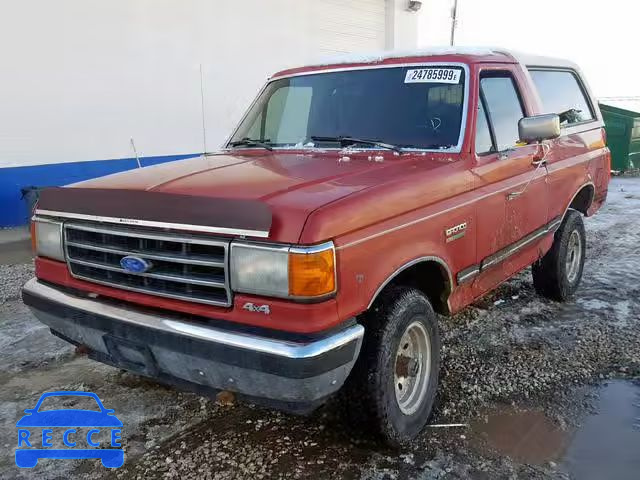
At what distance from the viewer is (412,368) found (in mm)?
3012

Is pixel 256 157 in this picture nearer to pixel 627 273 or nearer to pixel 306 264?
pixel 306 264

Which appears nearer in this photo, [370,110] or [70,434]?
[70,434]

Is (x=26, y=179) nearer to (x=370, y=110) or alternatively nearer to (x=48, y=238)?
(x=48, y=238)

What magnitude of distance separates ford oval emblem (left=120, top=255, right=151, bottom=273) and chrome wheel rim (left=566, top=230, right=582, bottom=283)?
151 inches

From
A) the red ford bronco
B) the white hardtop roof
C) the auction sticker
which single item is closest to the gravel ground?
the red ford bronco

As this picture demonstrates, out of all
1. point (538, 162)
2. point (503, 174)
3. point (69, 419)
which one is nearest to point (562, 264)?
point (538, 162)

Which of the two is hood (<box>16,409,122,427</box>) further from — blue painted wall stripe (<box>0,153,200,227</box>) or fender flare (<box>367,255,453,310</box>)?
blue painted wall stripe (<box>0,153,200,227</box>)

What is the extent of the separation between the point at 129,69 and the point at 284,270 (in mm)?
7934

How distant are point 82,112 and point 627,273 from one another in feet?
25.1

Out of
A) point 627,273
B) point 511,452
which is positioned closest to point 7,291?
point 511,452

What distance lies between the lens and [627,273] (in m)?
5.72

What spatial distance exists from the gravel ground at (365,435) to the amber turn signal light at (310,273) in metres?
0.79

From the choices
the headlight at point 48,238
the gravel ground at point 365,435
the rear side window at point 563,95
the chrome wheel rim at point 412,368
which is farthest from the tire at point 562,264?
the headlight at point 48,238

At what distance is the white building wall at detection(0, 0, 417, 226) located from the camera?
26.2 ft
